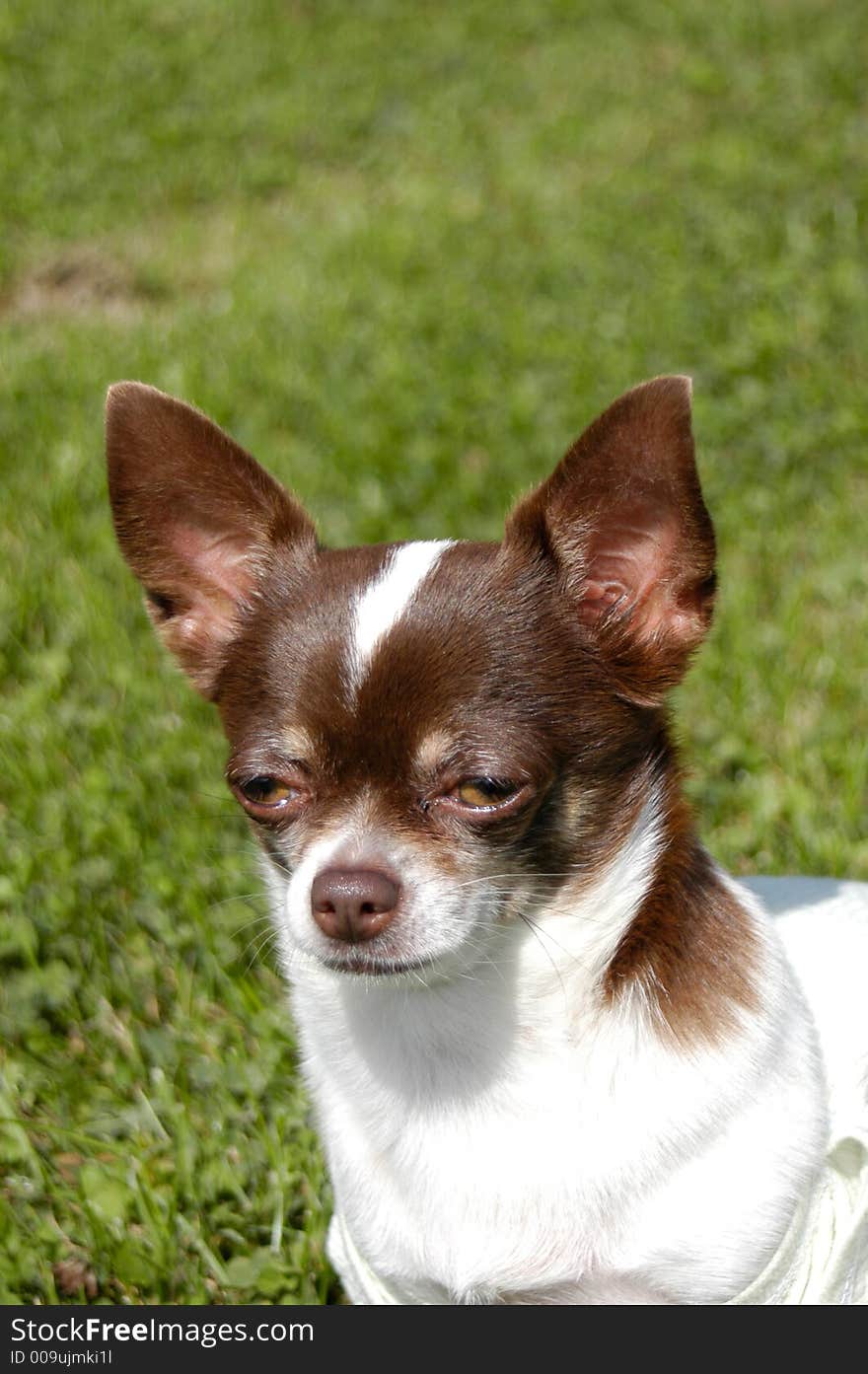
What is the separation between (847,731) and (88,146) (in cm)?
612

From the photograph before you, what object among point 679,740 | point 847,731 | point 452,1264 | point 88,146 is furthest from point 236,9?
point 452,1264

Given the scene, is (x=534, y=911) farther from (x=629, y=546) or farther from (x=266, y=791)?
(x=629, y=546)

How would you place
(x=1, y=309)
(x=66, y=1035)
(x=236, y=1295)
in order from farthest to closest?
1. (x=1, y=309)
2. (x=66, y=1035)
3. (x=236, y=1295)

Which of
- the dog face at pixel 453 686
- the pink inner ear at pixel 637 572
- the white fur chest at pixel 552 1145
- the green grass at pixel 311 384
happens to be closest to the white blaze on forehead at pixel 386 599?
the dog face at pixel 453 686

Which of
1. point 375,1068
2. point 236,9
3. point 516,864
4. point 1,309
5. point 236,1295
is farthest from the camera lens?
point 236,9

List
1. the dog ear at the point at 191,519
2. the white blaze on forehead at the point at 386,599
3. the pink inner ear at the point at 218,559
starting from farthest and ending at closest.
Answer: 1. the pink inner ear at the point at 218,559
2. the dog ear at the point at 191,519
3. the white blaze on forehead at the point at 386,599

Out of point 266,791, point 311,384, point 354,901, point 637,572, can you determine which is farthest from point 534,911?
point 311,384

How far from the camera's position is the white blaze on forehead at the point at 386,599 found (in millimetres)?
2359

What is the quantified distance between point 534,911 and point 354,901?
14.2 inches

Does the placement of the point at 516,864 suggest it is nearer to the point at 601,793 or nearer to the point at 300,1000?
the point at 601,793

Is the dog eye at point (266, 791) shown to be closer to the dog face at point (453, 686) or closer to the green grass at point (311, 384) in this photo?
the dog face at point (453, 686)

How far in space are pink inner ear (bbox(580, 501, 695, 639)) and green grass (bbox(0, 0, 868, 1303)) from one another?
4.46 ft
